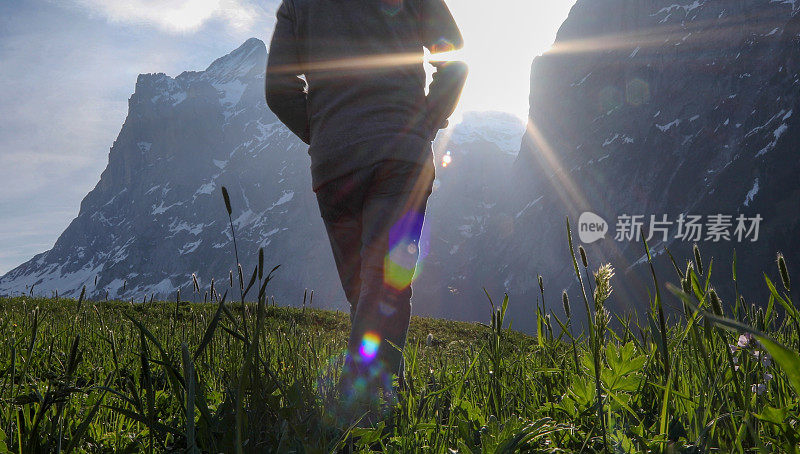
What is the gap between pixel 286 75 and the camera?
328 centimetres

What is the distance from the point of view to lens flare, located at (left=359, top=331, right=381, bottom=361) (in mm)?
2316

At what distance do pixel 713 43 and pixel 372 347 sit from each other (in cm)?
12599

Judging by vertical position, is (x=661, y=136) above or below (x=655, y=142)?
above

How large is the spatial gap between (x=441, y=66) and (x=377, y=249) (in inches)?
57.9

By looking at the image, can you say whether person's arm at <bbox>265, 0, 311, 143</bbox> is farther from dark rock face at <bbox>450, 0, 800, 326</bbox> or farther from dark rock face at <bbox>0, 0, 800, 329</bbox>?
dark rock face at <bbox>450, 0, 800, 326</bbox>

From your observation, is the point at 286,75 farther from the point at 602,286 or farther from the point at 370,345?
the point at 602,286

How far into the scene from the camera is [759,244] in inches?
3246

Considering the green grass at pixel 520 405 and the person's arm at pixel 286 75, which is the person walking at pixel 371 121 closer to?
the person's arm at pixel 286 75

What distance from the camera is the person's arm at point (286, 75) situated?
10.8 ft

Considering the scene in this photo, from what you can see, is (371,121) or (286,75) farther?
(286,75)

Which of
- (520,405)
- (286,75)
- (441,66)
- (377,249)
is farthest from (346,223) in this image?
(520,405)

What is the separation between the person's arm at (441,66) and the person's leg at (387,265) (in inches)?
18.9

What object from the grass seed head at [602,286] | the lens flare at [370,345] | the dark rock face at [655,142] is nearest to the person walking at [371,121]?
the lens flare at [370,345]

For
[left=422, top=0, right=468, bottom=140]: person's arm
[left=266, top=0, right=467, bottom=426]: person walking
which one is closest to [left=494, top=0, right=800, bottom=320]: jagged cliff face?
[left=422, top=0, right=468, bottom=140]: person's arm
